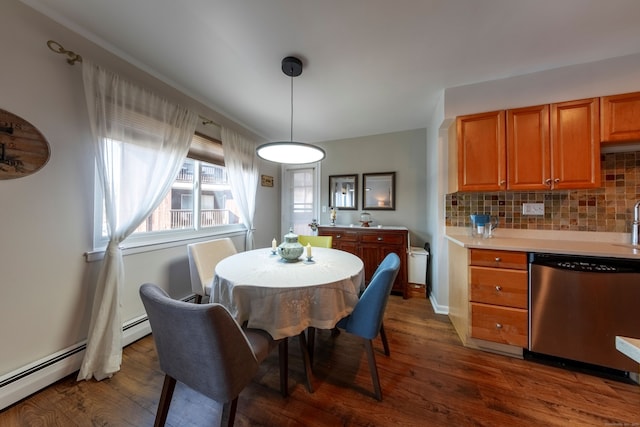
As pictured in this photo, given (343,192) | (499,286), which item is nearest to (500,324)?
(499,286)

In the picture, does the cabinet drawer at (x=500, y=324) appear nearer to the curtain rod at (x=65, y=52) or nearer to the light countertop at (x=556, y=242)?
the light countertop at (x=556, y=242)

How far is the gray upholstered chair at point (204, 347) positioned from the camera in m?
0.88

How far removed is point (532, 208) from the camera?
7.26 ft

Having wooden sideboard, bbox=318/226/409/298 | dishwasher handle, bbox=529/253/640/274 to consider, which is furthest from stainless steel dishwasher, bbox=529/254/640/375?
wooden sideboard, bbox=318/226/409/298

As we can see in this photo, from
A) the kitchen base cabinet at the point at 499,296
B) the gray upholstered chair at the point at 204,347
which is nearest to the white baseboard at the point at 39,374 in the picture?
the gray upholstered chair at the point at 204,347

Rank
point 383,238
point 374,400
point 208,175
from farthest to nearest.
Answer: point 383,238 → point 208,175 → point 374,400

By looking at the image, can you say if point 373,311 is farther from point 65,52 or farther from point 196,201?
point 65,52

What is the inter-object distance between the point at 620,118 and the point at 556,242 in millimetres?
1068

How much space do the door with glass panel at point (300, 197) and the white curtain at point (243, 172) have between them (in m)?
0.87

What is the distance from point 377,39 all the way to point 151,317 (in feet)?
7.30

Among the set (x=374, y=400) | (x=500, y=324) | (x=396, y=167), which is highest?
(x=396, y=167)

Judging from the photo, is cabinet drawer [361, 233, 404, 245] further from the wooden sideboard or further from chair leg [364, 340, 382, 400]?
chair leg [364, 340, 382, 400]

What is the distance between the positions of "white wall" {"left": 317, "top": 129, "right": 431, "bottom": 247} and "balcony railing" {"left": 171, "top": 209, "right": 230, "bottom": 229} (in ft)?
6.16

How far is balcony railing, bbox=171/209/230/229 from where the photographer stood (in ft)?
8.02
